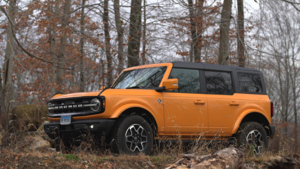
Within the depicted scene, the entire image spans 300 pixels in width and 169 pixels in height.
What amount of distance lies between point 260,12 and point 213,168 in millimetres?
8532

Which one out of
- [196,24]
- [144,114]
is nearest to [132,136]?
[144,114]

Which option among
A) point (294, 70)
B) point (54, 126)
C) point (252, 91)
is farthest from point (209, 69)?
point (294, 70)

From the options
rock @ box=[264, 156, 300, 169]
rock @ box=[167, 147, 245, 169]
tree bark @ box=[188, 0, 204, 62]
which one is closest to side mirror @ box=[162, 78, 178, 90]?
rock @ box=[167, 147, 245, 169]

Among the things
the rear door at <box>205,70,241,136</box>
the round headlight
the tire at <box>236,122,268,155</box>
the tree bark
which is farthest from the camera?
the tree bark

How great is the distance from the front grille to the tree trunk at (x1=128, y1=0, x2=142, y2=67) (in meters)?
6.67

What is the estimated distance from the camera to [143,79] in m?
8.13

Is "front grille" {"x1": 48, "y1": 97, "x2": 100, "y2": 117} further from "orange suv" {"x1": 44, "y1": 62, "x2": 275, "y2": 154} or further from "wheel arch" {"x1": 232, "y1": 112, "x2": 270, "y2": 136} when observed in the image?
"wheel arch" {"x1": 232, "y1": 112, "x2": 270, "y2": 136}

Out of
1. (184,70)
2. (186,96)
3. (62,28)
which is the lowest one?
(186,96)

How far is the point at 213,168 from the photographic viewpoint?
17.8ft

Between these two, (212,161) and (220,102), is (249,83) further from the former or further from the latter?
(212,161)

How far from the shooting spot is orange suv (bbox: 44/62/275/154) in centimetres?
700

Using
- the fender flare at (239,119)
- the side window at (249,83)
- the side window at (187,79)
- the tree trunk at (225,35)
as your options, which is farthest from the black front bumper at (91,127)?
the tree trunk at (225,35)

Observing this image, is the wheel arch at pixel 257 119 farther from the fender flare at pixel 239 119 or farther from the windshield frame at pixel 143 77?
the windshield frame at pixel 143 77

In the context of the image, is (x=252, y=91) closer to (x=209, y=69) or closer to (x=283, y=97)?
(x=209, y=69)
